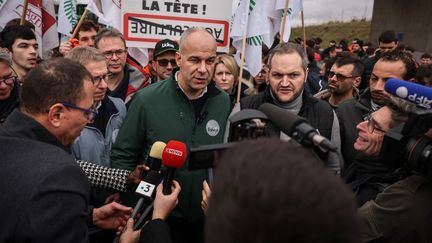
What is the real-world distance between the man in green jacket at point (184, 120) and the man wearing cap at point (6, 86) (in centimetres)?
97

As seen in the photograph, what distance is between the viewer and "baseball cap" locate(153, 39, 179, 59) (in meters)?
3.70

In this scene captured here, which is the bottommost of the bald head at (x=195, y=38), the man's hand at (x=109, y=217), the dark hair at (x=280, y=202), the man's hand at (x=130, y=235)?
the man's hand at (x=109, y=217)

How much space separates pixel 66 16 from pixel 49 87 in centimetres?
379

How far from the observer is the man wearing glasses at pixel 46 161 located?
4.37 ft

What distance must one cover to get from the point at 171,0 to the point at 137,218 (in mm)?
2482

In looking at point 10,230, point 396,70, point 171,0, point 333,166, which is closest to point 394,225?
point 333,166

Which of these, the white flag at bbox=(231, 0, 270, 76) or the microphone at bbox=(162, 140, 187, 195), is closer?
the microphone at bbox=(162, 140, 187, 195)

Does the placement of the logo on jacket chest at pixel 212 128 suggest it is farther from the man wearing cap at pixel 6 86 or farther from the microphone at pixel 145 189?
the man wearing cap at pixel 6 86

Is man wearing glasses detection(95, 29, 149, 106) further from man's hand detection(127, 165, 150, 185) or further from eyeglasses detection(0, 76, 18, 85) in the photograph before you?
man's hand detection(127, 165, 150, 185)

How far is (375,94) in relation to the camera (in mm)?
3189

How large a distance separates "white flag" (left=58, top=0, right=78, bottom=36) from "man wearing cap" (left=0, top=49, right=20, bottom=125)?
7.18 ft

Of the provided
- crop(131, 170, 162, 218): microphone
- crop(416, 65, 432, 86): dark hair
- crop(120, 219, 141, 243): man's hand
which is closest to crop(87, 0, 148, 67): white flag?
crop(131, 170, 162, 218): microphone

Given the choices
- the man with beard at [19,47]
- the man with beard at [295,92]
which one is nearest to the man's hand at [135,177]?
the man with beard at [295,92]

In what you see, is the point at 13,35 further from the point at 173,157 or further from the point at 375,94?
the point at 375,94
